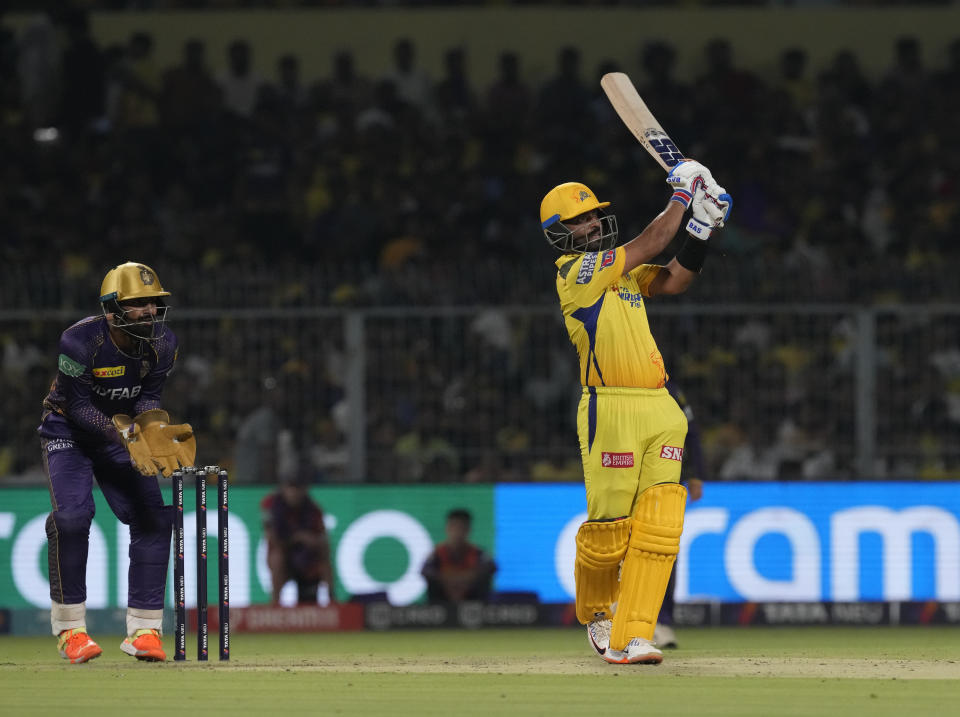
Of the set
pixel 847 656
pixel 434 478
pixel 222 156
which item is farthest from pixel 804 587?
pixel 222 156

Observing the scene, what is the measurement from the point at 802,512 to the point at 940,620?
4.77ft

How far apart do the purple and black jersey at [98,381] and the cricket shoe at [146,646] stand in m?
1.08

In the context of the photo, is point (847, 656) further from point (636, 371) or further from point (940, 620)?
point (940, 620)

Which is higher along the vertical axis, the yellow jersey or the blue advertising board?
the yellow jersey

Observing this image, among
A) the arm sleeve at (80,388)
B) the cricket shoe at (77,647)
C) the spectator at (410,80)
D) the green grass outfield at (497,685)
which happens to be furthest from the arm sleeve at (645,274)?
the spectator at (410,80)

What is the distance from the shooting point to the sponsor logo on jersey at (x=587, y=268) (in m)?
8.74

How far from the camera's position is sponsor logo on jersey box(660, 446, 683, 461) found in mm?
8852

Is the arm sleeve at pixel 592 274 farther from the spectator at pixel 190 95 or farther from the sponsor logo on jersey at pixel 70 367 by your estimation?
the spectator at pixel 190 95

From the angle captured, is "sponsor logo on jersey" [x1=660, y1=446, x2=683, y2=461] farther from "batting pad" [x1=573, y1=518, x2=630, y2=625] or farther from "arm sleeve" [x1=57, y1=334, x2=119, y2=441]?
"arm sleeve" [x1=57, y1=334, x2=119, y2=441]

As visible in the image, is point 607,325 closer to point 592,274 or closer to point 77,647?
point 592,274

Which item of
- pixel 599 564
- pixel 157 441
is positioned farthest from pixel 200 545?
pixel 599 564

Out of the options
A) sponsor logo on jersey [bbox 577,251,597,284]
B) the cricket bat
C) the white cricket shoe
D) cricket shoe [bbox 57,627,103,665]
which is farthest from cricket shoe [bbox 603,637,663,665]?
cricket shoe [bbox 57,627,103,665]

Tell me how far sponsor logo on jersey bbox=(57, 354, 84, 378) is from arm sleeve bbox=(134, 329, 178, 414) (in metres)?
0.42

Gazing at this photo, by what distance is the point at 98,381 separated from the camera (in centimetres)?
916
